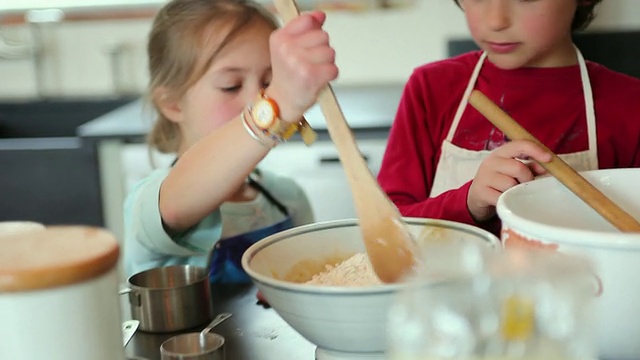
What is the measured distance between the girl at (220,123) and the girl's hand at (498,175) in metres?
0.22

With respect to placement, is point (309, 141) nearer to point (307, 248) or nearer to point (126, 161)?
point (307, 248)

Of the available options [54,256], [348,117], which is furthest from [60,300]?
[348,117]

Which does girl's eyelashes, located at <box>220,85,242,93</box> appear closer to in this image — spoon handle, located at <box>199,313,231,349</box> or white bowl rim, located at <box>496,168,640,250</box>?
spoon handle, located at <box>199,313,231,349</box>

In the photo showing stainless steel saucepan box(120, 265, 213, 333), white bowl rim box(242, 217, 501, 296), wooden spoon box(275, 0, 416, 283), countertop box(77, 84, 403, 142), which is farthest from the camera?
countertop box(77, 84, 403, 142)

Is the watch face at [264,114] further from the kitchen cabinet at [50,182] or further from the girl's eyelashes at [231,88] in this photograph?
the kitchen cabinet at [50,182]

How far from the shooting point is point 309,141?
81 cm

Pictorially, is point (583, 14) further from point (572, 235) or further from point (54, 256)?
point (54, 256)

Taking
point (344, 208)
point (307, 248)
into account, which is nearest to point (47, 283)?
point (307, 248)

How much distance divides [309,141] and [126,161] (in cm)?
151

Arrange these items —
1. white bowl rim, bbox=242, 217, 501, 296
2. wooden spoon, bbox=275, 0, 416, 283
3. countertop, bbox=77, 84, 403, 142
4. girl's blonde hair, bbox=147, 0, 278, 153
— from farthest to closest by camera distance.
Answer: countertop, bbox=77, 84, 403, 142 < girl's blonde hair, bbox=147, 0, 278, 153 < wooden spoon, bbox=275, 0, 416, 283 < white bowl rim, bbox=242, 217, 501, 296

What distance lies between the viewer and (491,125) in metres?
1.07

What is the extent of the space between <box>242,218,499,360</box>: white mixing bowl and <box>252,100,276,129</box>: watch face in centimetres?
13

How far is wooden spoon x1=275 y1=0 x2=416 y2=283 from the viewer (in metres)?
0.66

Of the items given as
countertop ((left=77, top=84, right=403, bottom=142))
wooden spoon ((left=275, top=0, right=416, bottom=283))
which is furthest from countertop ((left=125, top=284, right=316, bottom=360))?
countertop ((left=77, top=84, right=403, bottom=142))
